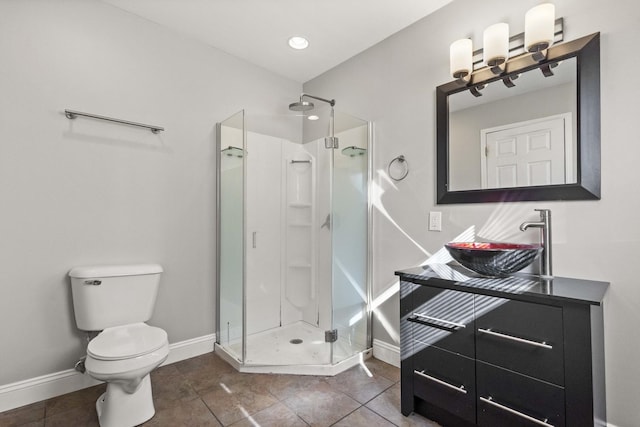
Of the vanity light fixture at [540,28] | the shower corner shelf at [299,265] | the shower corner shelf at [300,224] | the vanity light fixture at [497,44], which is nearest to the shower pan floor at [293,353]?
the shower corner shelf at [299,265]

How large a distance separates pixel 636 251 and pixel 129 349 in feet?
8.03

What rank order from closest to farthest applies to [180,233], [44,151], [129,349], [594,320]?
[594,320] → [129,349] → [44,151] → [180,233]

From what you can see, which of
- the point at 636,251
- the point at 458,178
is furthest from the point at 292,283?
the point at 636,251

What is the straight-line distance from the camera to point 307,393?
6.48 feet

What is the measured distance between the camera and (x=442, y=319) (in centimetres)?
161

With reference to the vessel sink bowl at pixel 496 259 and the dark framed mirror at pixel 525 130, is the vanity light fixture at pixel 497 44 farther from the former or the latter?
the vessel sink bowl at pixel 496 259

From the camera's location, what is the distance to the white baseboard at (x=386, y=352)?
235 cm

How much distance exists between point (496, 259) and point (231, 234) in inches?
72.4

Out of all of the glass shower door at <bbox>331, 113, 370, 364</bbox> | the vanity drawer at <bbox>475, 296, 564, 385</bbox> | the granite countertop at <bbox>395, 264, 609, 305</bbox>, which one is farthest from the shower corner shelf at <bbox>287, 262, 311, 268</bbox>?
the vanity drawer at <bbox>475, 296, 564, 385</bbox>

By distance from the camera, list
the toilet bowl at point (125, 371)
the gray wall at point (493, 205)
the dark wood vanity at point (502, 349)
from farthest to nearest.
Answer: the toilet bowl at point (125, 371) < the gray wall at point (493, 205) < the dark wood vanity at point (502, 349)

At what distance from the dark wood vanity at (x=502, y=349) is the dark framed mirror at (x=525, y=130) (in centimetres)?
49

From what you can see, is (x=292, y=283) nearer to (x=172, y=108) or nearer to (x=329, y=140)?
(x=329, y=140)

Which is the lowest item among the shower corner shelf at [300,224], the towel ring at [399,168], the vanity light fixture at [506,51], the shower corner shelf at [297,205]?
the shower corner shelf at [300,224]

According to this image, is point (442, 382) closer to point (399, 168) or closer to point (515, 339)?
point (515, 339)
